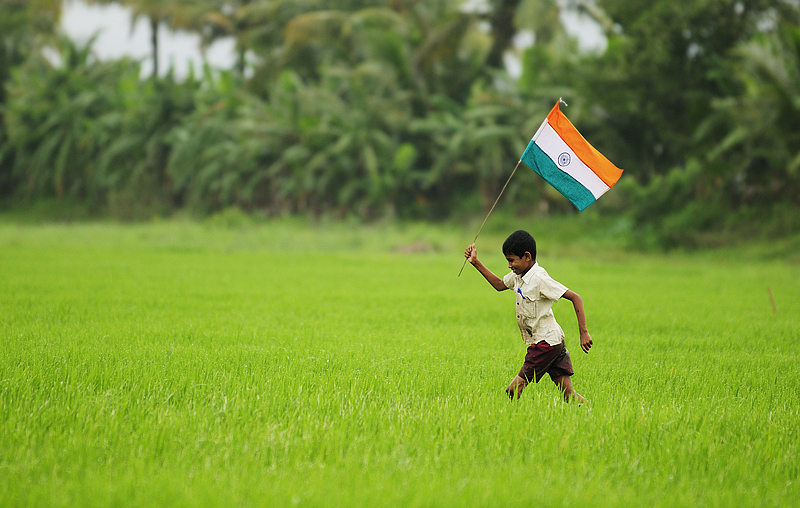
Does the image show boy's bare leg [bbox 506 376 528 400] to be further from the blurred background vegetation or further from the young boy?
the blurred background vegetation

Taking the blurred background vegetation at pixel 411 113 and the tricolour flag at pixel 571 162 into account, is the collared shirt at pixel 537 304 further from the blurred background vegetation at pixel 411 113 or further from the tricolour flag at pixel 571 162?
the blurred background vegetation at pixel 411 113

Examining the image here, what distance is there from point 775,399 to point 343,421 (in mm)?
2956

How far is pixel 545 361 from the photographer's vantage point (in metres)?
4.32

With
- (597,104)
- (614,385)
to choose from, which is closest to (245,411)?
(614,385)

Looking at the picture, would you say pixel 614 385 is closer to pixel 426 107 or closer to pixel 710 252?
pixel 710 252

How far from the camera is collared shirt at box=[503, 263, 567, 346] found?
425 centimetres

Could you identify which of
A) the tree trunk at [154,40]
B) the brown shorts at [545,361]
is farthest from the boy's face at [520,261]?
the tree trunk at [154,40]

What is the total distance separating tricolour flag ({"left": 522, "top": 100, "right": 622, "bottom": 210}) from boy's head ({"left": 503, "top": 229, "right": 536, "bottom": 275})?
87 centimetres

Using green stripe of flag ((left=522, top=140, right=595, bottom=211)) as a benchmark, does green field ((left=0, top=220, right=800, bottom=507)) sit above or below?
below

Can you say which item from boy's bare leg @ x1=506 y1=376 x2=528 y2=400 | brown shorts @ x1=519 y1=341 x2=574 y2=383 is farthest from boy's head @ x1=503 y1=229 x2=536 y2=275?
boy's bare leg @ x1=506 y1=376 x2=528 y2=400

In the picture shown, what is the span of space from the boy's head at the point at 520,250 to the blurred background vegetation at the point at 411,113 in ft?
45.3

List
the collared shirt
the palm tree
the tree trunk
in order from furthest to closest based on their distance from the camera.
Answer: the tree trunk → the palm tree → the collared shirt

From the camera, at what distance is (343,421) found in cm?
390

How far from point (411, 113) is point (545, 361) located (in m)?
23.3
